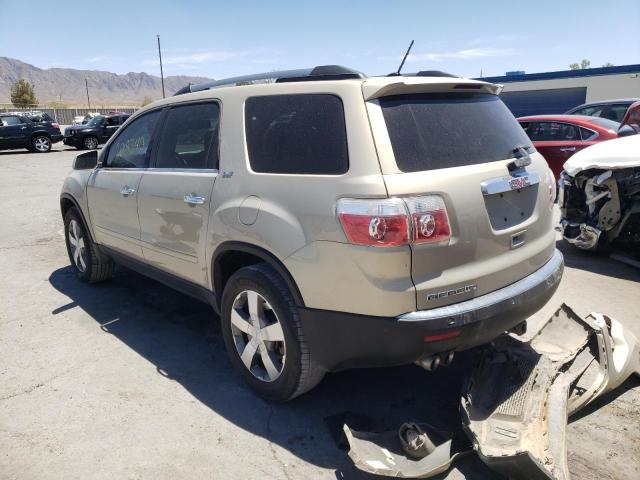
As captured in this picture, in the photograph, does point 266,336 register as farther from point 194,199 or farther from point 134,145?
point 134,145

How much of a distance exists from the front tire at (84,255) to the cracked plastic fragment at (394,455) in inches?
140

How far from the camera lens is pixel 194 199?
3320 millimetres

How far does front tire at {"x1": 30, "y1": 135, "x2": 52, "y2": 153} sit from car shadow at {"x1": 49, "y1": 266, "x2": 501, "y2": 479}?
21.3 metres

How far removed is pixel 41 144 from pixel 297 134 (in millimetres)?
23811

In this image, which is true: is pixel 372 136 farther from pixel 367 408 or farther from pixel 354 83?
pixel 367 408

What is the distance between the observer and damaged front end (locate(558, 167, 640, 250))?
17.8 ft

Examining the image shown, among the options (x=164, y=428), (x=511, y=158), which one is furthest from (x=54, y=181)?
(x=511, y=158)

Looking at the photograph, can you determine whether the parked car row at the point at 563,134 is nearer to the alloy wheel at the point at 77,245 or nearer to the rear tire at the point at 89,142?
the alloy wheel at the point at 77,245

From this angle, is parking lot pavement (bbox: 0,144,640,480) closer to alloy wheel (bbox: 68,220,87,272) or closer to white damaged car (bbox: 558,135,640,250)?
alloy wheel (bbox: 68,220,87,272)

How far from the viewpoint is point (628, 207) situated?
547 centimetres

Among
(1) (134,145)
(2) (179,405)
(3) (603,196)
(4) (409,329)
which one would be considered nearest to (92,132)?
(1) (134,145)

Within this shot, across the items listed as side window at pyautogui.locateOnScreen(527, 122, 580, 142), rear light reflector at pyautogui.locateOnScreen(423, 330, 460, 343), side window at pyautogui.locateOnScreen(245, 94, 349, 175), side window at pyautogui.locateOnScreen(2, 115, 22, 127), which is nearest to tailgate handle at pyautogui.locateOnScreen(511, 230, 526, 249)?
rear light reflector at pyautogui.locateOnScreen(423, 330, 460, 343)

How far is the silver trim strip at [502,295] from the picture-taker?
7.81 feet

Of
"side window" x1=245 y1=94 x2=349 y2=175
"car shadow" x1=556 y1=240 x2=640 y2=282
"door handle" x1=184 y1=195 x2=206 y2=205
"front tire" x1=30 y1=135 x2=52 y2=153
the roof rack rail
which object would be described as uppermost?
the roof rack rail
